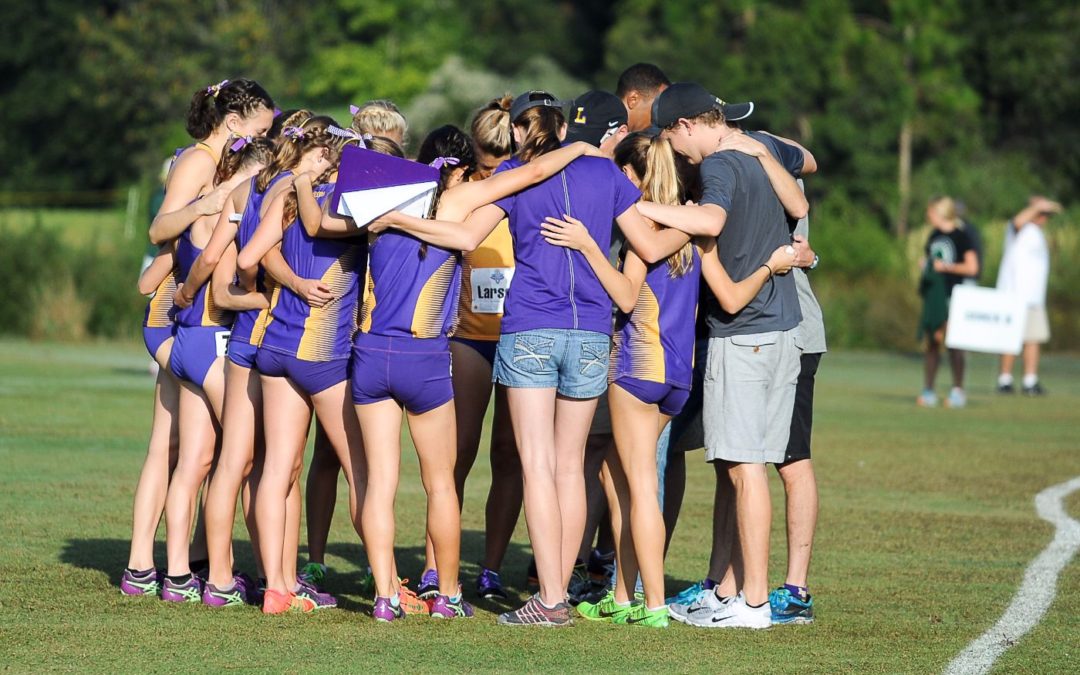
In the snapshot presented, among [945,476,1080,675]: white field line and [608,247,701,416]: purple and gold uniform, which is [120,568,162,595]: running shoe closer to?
[608,247,701,416]: purple and gold uniform

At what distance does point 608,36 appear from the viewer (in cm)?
5659

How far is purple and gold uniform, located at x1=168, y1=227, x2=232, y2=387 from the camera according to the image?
700 centimetres

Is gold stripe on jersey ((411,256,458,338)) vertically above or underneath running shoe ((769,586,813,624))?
above

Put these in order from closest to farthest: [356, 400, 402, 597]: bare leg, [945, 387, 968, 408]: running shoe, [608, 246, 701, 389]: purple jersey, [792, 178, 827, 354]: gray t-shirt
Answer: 1. [356, 400, 402, 597]: bare leg
2. [608, 246, 701, 389]: purple jersey
3. [792, 178, 827, 354]: gray t-shirt
4. [945, 387, 968, 408]: running shoe

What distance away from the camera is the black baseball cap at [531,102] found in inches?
261

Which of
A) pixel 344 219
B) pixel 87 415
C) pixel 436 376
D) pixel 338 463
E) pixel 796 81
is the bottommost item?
pixel 87 415

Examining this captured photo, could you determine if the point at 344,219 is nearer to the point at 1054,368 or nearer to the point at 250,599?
the point at 250,599

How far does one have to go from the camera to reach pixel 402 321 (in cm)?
642

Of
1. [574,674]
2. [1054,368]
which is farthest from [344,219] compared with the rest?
[1054,368]

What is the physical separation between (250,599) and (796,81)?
41331 millimetres

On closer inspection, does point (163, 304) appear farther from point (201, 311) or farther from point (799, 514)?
point (799, 514)

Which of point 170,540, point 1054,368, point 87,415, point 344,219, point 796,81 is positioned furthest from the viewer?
point 796,81

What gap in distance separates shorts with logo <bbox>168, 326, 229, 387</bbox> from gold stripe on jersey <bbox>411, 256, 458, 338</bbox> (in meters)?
1.03

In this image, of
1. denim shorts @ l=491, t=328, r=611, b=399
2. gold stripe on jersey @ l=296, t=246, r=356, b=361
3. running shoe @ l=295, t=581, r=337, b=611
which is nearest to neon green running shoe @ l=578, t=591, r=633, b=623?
denim shorts @ l=491, t=328, r=611, b=399
